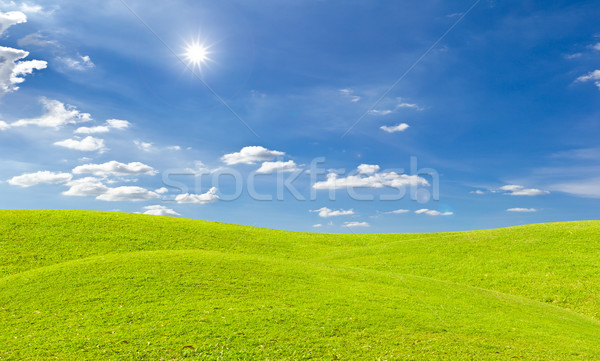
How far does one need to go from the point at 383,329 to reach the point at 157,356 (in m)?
11.3

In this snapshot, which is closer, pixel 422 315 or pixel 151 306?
pixel 151 306

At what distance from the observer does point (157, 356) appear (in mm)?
15820

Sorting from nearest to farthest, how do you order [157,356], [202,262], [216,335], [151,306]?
1. [157,356]
2. [216,335]
3. [151,306]
4. [202,262]

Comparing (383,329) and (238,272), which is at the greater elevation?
(238,272)

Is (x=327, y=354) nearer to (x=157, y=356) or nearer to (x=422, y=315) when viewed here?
(x=157, y=356)

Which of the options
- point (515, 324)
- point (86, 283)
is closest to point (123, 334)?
point (86, 283)

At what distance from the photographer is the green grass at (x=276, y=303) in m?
17.2

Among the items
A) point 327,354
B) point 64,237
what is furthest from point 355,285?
point 64,237

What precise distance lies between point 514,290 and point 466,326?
21.1 metres

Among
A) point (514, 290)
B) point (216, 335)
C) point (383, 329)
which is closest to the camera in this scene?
point (216, 335)

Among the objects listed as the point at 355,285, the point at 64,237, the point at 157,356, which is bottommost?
the point at 157,356

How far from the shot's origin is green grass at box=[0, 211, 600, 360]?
17.2 meters

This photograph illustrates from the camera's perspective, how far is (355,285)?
29.2 m

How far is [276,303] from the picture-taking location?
73.7 feet
